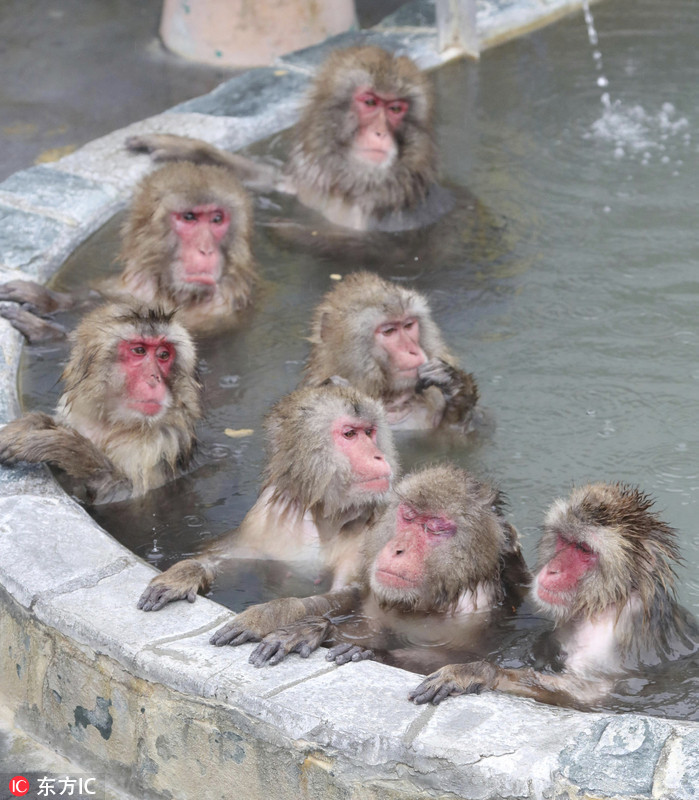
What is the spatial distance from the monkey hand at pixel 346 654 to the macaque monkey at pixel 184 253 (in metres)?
2.75

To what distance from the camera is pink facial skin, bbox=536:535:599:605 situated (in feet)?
12.9

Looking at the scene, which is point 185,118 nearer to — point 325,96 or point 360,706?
point 325,96

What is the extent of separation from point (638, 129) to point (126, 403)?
14.1 feet

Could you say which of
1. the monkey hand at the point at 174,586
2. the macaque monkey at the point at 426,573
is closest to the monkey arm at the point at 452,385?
the macaque monkey at the point at 426,573

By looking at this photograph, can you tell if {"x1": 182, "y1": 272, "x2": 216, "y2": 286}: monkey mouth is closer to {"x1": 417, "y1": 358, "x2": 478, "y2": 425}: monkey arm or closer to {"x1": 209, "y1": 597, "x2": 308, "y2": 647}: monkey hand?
{"x1": 417, "y1": 358, "x2": 478, "y2": 425}: monkey arm

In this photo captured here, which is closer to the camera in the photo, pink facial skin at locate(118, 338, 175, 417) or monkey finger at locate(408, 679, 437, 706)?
monkey finger at locate(408, 679, 437, 706)

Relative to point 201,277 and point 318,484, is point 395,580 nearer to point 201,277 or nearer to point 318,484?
point 318,484

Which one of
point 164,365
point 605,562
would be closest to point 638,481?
point 605,562

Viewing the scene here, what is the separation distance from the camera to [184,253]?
620 cm

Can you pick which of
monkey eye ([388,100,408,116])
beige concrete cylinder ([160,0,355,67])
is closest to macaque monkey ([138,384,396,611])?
monkey eye ([388,100,408,116])

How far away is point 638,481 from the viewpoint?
493 centimetres

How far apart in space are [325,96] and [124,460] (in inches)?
117

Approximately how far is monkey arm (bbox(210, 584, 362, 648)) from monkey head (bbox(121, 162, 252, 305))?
7.66 feet

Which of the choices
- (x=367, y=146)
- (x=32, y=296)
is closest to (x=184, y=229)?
(x=32, y=296)
